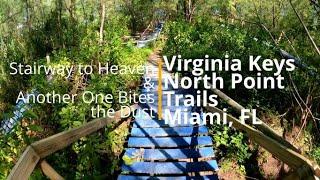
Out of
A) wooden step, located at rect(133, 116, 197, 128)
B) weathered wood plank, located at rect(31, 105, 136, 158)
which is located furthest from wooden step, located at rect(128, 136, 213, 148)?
weathered wood plank, located at rect(31, 105, 136, 158)

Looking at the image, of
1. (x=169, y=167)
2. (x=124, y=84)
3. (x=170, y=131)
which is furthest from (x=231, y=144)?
(x=124, y=84)

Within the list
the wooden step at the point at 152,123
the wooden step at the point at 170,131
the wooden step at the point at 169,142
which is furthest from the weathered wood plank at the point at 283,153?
the wooden step at the point at 152,123

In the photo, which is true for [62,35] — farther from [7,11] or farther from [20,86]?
[7,11]

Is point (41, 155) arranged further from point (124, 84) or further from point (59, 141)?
point (124, 84)

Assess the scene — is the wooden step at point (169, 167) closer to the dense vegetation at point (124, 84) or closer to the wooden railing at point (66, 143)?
the dense vegetation at point (124, 84)

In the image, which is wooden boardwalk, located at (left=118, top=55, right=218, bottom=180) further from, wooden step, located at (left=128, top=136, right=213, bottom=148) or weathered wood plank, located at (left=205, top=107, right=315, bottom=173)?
weathered wood plank, located at (left=205, top=107, right=315, bottom=173)

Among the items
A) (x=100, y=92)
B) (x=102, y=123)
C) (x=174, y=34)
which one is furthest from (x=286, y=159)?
(x=174, y=34)
